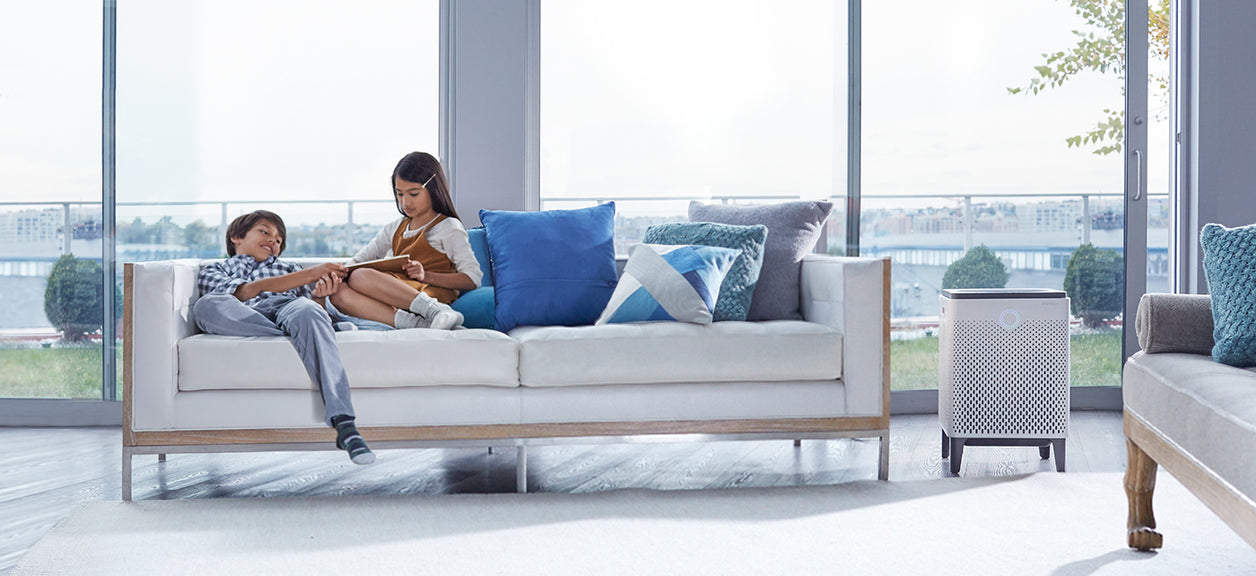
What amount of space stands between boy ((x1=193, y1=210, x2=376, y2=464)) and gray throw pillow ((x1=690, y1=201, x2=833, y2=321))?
143 cm

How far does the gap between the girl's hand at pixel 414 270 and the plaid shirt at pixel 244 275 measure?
33 cm

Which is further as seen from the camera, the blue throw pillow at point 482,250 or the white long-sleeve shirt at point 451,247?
the blue throw pillow at point 482,250

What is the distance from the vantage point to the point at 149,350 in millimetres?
2756

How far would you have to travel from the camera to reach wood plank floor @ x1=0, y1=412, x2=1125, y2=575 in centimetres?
290

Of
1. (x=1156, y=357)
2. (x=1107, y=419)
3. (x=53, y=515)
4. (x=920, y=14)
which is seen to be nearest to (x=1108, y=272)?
(x=1107, y=419)

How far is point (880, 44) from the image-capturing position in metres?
4.26

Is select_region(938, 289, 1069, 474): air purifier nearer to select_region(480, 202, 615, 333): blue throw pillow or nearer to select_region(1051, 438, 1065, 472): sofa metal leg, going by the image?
select_region(1051, 438, 1065, 472): sofa metal leg

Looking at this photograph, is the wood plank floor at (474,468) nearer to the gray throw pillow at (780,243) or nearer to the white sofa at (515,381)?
the white sofa at (515,381)

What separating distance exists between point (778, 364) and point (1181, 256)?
92.4 inches

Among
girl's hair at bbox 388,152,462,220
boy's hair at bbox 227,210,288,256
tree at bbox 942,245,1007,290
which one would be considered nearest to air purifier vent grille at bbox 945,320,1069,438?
tree at bbox 942,245,1007,290

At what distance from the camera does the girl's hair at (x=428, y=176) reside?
11.5ft

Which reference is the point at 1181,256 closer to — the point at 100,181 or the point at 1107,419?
the point at 1107,419

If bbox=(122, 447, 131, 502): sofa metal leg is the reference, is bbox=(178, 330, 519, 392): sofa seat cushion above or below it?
above

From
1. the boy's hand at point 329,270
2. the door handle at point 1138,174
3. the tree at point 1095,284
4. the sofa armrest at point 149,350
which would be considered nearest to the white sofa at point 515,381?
the sofa armrest at point 149,350
